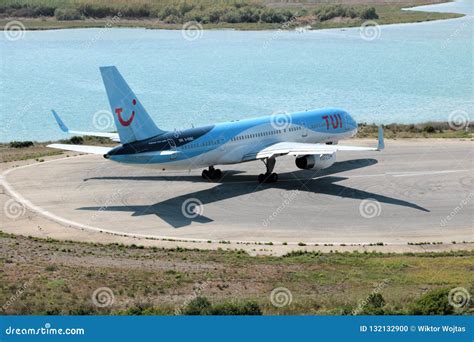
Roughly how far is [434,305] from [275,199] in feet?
88.8

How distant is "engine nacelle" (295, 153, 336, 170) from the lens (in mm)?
63844

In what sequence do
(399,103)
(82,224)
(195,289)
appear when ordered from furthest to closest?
(399,103) → (82,224) → (195,289)

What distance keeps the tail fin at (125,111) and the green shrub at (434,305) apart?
27.8 m

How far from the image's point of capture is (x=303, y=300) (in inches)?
1401

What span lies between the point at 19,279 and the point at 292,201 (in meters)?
23.1

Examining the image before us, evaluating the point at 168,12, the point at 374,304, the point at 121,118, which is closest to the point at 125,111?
the point at 121,118

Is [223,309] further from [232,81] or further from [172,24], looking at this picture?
[172,24]

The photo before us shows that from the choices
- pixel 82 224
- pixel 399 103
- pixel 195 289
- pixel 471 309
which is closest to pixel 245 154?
pixel 82 224

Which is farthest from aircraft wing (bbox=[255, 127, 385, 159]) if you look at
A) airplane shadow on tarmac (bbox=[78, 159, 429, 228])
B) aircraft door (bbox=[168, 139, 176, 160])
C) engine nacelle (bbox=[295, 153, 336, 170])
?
aircraft door (bbox=[168, 139, 176, 160])

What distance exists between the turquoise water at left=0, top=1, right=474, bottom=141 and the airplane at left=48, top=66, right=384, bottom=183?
138 feet

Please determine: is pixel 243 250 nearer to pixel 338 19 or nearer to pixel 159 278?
pixel 159 278

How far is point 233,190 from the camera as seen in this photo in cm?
6100

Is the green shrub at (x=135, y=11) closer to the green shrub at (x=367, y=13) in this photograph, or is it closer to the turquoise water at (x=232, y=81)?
the turquoise water at (x=232, y=81)

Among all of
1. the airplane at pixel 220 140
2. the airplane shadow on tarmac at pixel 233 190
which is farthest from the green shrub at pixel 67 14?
the airplane shadow on tarmac at pixel 233 190
